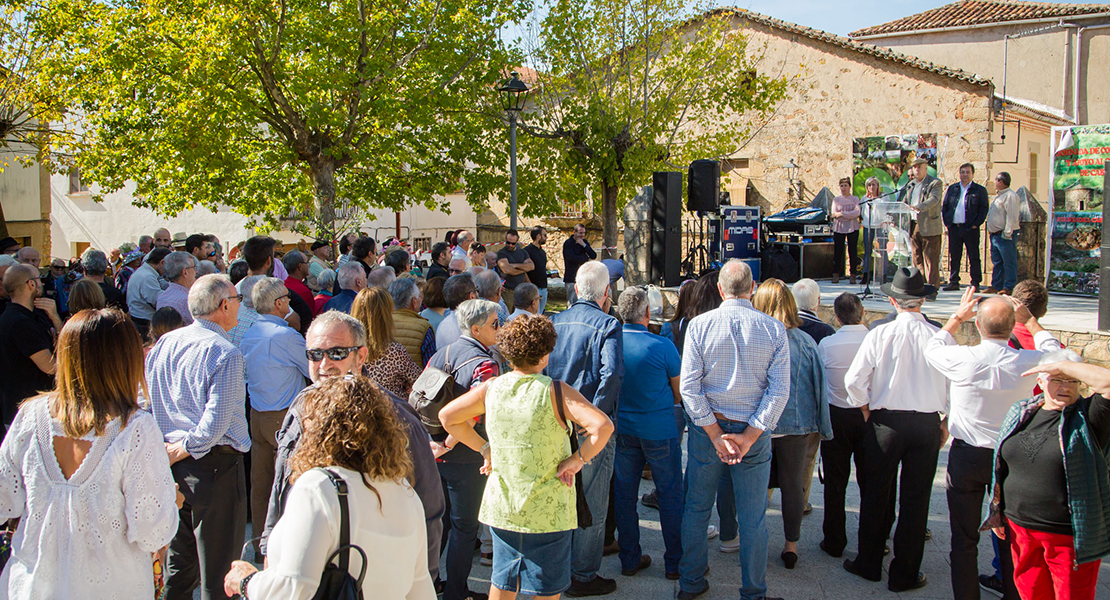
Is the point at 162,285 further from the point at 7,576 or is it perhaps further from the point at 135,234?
the point at 135,234

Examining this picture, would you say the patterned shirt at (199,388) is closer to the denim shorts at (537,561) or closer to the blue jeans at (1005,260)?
the denim shorts at (537,561)

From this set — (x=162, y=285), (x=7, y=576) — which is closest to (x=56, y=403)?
(x=7, y=576)

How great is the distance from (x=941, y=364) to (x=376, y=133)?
11.7m

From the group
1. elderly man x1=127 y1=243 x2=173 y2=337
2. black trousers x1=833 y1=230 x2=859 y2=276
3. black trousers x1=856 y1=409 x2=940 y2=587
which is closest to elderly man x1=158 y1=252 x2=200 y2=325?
elderly man x1=127 y1=243 x2=173 y2=337

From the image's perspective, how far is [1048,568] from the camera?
3416mm

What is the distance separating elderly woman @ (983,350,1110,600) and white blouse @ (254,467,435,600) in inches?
98.0

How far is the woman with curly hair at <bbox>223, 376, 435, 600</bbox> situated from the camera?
6.54 feet

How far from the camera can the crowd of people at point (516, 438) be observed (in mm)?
2441

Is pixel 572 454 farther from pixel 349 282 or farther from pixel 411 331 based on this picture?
pixel 349 282

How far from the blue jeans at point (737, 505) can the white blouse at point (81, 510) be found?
249 centimetres

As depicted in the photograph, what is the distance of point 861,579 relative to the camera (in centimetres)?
440

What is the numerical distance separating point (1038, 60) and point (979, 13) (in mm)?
2286

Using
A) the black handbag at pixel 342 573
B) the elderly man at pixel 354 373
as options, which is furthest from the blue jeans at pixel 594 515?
the black handbag at pixel 342 573

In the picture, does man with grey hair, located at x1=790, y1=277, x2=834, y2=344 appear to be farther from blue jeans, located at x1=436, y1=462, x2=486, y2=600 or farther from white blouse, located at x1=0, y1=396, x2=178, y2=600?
white blouse, located at x1=0, y1=396, x2=178, y2=600
